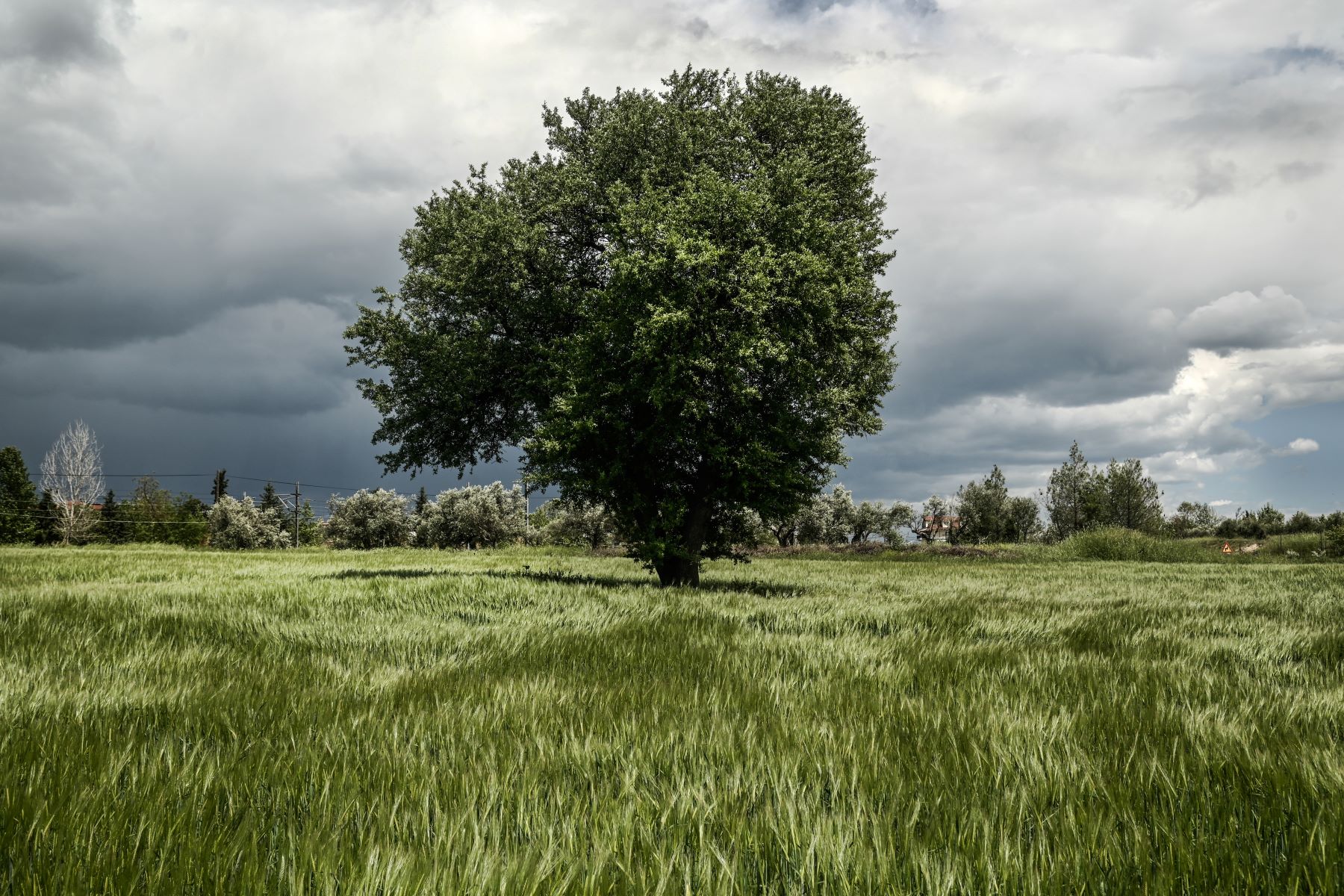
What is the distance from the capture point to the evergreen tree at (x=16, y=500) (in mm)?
65500

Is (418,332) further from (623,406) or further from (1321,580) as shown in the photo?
(1321,580)

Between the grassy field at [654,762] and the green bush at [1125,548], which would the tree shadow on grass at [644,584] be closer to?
the grassy field at [654,762]

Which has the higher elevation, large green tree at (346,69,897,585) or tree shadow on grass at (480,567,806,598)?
large green tree at (346,69,897,585)

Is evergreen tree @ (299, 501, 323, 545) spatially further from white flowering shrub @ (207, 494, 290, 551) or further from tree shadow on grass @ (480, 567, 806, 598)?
tree shadow on grass @ (480, 567, 806, 598)

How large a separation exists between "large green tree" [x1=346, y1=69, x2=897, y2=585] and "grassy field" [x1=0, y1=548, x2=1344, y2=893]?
25.5ft

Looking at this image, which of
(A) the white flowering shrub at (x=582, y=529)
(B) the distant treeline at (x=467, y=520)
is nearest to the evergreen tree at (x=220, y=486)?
(B) the distant treeline at (x=467, y=520)

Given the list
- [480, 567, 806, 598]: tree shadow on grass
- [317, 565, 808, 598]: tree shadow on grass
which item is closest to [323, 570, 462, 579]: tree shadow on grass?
[317, 565, 808, 598]: tree shadow on grass

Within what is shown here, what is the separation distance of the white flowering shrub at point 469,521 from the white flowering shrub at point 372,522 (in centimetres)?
214

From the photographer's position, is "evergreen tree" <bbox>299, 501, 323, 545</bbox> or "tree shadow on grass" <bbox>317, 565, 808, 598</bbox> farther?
"evergreen tree" <bbox>299, 501, 323, 545</bbox>

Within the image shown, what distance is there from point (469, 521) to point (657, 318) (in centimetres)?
5940

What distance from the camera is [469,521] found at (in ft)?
225

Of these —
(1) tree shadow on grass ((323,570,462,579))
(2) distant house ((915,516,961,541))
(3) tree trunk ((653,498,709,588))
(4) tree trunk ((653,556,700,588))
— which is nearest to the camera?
(1) tree shadow on grass ((323,570,462,579))

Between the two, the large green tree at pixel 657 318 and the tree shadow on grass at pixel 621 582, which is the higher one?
the large green tree at pixel 657 318

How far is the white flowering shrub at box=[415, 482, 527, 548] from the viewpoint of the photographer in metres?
68.8
